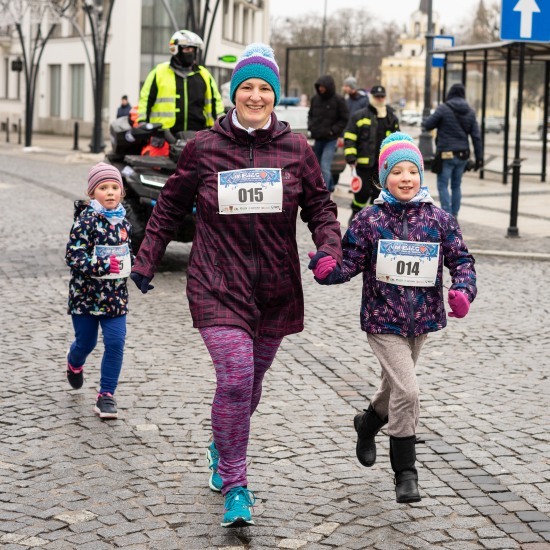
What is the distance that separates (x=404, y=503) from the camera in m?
4.71

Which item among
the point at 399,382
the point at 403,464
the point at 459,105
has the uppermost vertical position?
the point at 459,105

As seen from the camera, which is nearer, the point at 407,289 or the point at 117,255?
the point at 407,289

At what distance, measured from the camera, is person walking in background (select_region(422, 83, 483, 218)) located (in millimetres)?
15164

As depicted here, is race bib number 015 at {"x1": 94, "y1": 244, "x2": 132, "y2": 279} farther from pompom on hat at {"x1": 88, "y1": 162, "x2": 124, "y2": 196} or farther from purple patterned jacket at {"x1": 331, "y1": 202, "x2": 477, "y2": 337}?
purple patterned jacket at {"x1": 331, "y1": 202, "x2": 477, "y2": 337}

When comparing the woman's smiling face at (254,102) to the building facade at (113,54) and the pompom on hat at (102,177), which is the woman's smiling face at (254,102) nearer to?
the pompom on hat at (102,177)

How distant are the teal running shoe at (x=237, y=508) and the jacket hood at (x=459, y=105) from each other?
37.3 ft

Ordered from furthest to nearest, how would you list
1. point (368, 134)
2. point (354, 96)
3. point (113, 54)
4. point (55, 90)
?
point (55, 90)
point (113, 54)
point (354, 96)
point (368, 134)

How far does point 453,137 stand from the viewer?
49.7ft

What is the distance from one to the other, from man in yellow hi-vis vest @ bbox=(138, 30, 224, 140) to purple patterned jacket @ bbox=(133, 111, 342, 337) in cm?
619

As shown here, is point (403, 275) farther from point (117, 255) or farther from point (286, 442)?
point (117, 255)

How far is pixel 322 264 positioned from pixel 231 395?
59 centimetres

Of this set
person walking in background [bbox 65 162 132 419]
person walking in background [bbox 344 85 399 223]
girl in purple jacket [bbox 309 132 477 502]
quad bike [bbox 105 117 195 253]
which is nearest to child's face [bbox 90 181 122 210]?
person walking in background [bbox 65 162 132 419]

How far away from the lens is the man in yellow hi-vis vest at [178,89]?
10.8m

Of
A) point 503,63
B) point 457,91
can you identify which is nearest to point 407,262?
point 457,91
